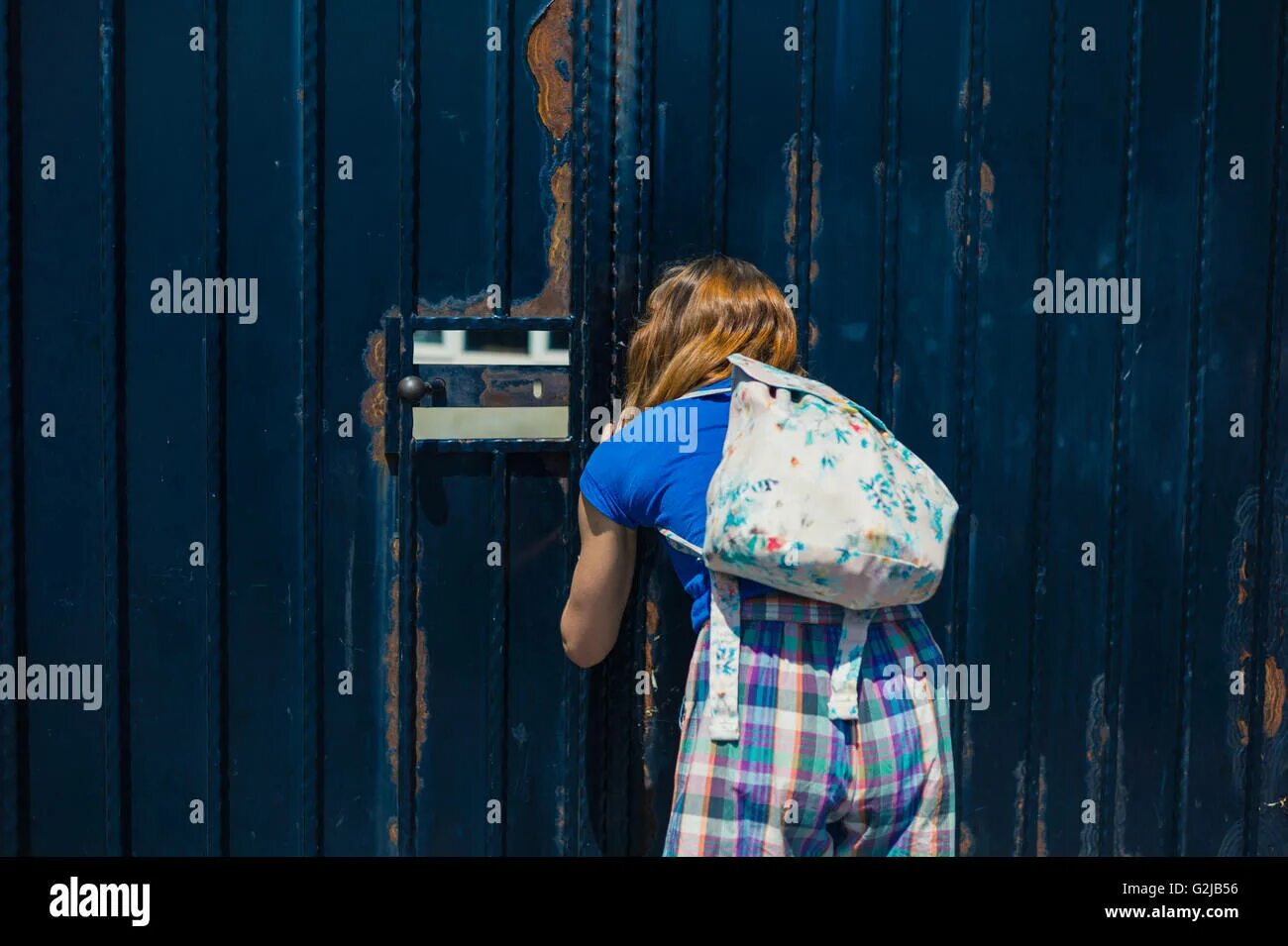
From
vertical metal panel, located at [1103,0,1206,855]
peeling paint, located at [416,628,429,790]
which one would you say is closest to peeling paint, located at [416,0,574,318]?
peeling paint, located at [416,628,429,790]

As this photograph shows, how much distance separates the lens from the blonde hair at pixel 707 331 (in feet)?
6.75

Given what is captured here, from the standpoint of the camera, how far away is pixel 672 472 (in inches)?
76.7

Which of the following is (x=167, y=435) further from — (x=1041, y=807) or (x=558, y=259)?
(x=1041, y=807)

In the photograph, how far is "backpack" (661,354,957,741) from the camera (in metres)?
1.79

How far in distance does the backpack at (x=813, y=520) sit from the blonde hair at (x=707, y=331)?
12 centimetres

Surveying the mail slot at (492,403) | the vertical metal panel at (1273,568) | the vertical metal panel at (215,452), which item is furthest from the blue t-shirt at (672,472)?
the vertical metal panel at (1273,568)

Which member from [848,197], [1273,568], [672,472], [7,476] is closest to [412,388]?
[672,472]

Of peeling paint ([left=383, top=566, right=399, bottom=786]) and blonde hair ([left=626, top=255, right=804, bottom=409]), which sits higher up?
blonde hair ([left=626, top=255, right=804, bottom=409])

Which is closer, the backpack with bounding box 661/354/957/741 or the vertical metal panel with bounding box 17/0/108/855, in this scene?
the backpack with bounding box 661/354/957/741

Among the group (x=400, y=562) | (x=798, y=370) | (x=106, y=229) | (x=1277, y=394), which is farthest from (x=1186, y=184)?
(x=106, y=229)

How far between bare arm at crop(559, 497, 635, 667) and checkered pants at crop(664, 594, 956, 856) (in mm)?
248

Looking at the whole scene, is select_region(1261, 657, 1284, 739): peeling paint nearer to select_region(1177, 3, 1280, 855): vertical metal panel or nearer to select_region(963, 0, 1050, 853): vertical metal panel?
select_region(1177, 3, 1280, 855): vertical metal panel

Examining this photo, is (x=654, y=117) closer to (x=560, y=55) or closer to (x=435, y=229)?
(x=560, y=55)

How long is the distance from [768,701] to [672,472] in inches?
16.4
